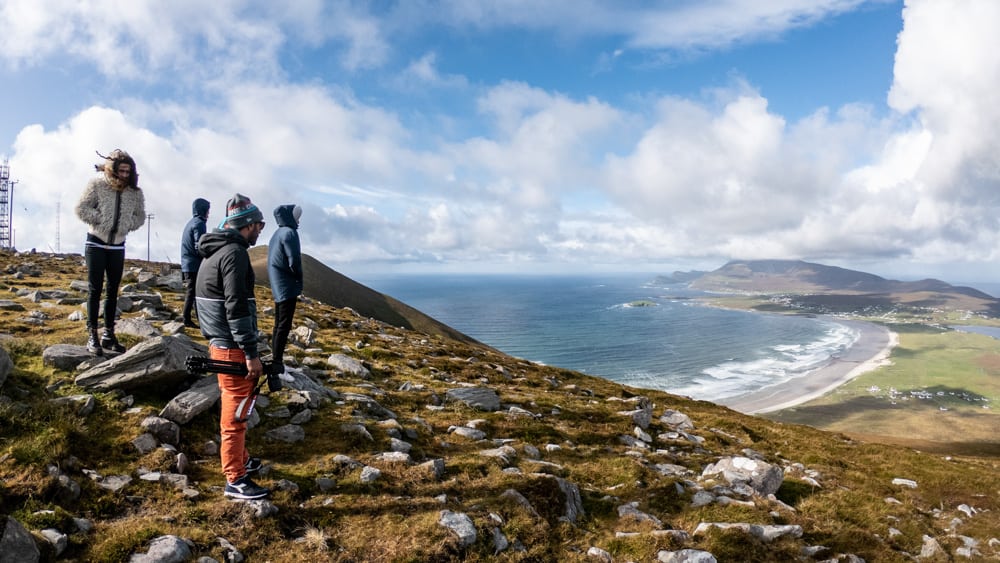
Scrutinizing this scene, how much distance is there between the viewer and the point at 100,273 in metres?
10.6

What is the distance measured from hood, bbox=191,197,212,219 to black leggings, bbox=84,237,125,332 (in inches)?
156

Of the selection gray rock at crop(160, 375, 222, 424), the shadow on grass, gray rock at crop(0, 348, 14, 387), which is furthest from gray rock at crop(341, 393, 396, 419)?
the shadow on grass

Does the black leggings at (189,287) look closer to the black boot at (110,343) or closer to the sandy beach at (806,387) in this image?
the black boot at (110,343)

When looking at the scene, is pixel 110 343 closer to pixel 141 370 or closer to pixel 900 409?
pixel 141 370

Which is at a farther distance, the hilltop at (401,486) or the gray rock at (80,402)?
the gray rock at (80,402)

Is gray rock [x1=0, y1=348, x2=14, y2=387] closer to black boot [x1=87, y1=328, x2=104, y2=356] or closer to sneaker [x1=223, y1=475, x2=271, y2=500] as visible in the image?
black boot [x1=87, y1=328, x2=104, y2=356]

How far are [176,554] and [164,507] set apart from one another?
1424 mm

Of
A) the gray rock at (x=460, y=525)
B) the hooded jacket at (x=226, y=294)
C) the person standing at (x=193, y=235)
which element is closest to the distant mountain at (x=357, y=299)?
the person standing at (x=193, y=235)

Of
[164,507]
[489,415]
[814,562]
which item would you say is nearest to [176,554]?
[164,507]

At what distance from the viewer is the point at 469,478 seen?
30.3ft

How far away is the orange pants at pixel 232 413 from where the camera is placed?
693 cm

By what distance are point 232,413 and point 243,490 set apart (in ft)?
4.12

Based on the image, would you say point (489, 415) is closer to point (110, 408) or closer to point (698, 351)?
point (110, 408)

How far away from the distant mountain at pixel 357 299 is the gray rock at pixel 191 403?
240 ft
